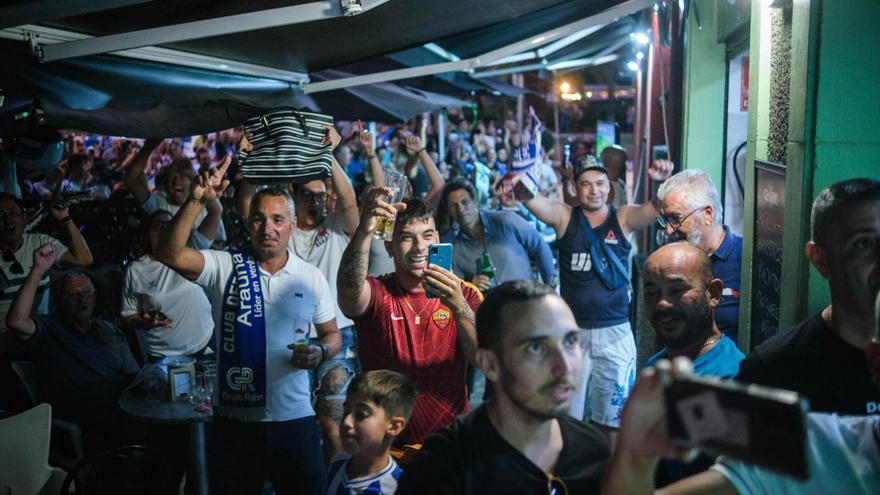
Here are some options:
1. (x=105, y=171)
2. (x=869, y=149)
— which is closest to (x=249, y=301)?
(x=869, y=149)

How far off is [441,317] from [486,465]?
5.30 ft

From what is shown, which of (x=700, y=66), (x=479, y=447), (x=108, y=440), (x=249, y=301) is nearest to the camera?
(x=479, y=447)

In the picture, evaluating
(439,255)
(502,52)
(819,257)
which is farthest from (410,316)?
(502,52)

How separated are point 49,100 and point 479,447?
10.9 ft

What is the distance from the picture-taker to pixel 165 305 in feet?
18.2

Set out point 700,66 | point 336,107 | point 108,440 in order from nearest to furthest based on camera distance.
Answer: point 108,440
point 336,107
point 700,66

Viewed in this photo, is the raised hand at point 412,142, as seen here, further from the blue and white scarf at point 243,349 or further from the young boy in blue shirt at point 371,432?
the young boy in blue shirt at point 371,432

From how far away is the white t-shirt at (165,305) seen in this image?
18.0ft

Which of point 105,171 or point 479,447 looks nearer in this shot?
point 479,447

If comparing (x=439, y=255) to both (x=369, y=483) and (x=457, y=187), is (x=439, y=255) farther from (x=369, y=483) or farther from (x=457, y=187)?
(x=457, y=187)

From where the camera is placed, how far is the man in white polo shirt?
4117 mm

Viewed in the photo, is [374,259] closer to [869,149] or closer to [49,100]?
[49,100]

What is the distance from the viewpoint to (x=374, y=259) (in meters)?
6.21

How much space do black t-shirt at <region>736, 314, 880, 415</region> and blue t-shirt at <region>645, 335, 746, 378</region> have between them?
0.30 meters
